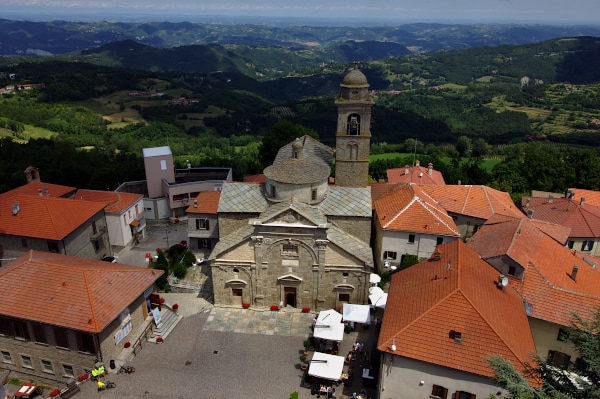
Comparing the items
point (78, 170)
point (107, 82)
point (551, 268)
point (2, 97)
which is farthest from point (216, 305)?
point (107, 82)

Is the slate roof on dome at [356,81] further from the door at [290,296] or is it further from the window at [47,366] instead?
the window at [47,366]

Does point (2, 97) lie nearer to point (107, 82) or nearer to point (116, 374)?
point (107, 82)

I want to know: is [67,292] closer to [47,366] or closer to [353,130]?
[47,366]

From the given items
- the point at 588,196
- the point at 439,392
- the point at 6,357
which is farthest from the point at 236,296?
the point at 588,196

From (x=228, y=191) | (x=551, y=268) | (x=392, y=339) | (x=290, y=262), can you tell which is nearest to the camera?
(x=392, y=339)

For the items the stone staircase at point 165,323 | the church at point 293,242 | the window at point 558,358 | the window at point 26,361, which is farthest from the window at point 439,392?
the window at point 26,361

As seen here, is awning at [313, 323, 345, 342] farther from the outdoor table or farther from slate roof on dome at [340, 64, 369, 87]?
slate roof on dome at [340, 64, 369, 87]

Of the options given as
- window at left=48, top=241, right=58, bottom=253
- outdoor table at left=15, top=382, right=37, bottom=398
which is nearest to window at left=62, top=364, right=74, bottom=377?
outdoor table at left=15, top=382, right=37, bottom=398
